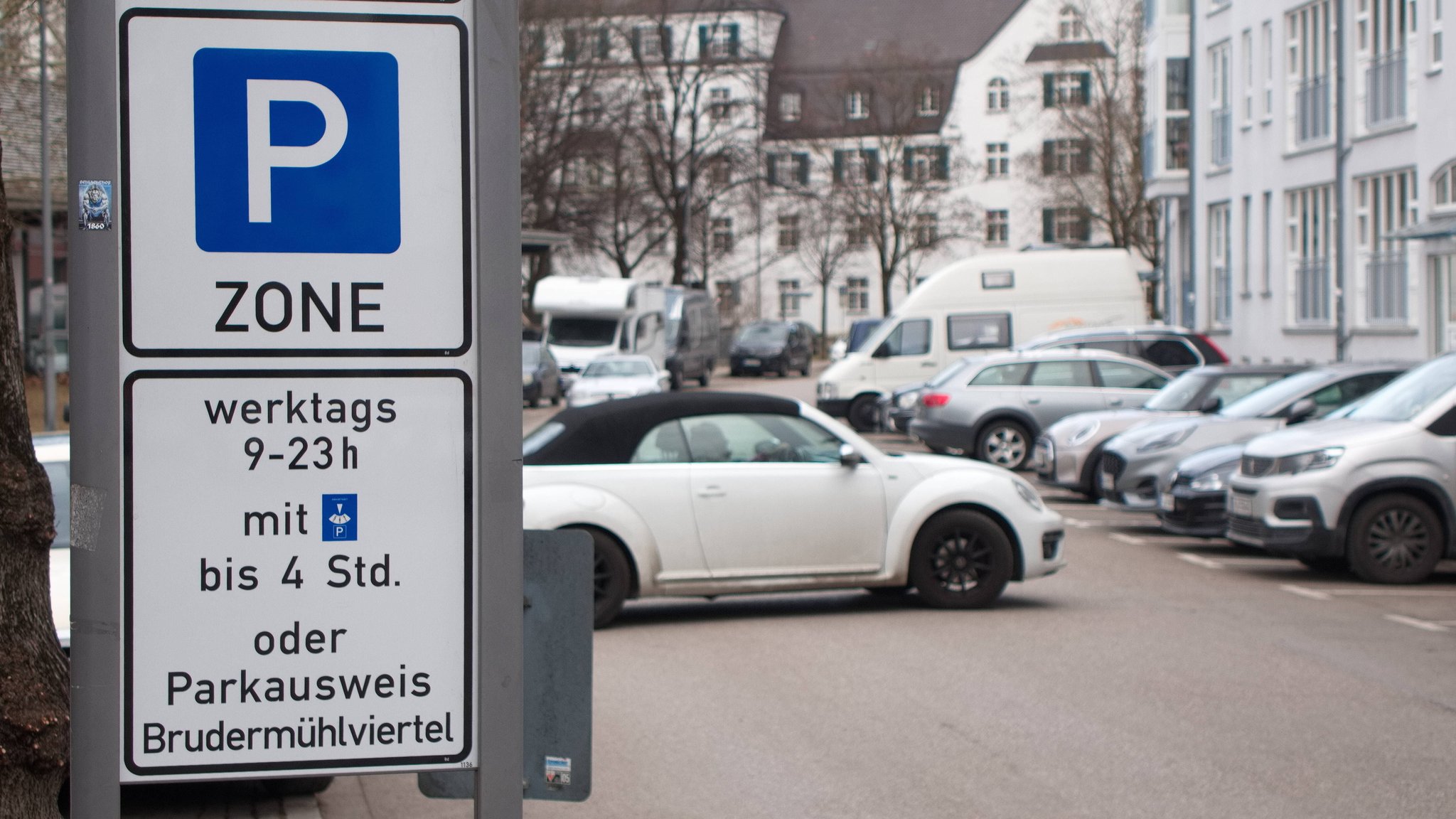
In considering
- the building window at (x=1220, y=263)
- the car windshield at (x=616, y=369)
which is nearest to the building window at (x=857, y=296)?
the building window at (x=1220, y=263)

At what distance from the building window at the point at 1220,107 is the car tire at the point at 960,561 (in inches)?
1121

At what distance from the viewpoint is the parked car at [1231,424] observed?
1591 cm

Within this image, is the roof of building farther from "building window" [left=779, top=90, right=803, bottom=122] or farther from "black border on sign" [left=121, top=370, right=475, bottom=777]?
"building window" [left=779, top=90, right=803, bottom=122]

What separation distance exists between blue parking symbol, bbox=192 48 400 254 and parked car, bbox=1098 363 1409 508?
544 inches

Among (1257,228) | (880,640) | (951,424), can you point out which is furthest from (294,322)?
(1257,228)

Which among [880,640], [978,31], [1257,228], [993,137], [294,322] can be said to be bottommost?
[880,640]

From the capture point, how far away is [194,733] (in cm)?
300

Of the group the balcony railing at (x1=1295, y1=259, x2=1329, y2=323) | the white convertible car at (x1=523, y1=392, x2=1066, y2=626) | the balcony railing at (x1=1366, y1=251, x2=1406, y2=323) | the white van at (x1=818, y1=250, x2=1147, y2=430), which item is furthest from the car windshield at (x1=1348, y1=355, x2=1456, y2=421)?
the balcony railing at (x1=1295, y1=259, x2=1329, y2=323)

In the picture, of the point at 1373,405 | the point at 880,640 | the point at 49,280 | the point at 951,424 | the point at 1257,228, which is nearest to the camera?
the point at 880,640

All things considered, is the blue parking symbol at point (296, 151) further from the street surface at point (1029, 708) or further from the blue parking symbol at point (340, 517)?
the street surface at point (1029, 708)

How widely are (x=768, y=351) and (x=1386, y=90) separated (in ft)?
101

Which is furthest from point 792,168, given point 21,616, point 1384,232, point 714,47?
point 21,616

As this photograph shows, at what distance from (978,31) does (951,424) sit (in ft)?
219

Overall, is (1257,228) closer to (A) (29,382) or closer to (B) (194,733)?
(A) (29,382)
